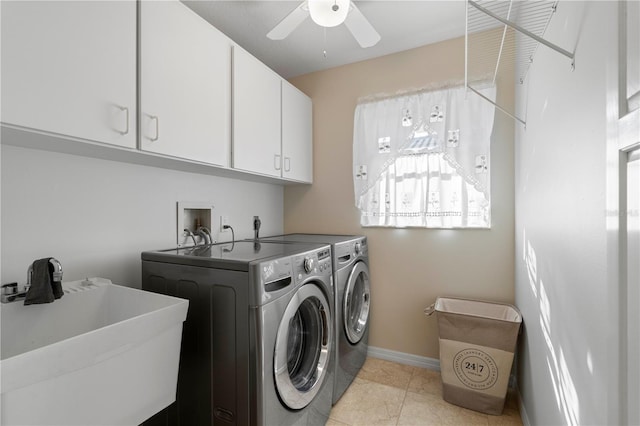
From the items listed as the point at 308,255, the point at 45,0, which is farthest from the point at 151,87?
the point at 308,255

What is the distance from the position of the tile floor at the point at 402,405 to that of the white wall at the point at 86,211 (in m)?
1.53

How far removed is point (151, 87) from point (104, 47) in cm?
20

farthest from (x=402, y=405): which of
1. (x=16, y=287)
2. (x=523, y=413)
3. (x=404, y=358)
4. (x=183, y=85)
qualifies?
(x=183, y=85)

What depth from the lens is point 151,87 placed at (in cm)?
123

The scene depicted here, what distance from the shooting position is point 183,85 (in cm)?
138

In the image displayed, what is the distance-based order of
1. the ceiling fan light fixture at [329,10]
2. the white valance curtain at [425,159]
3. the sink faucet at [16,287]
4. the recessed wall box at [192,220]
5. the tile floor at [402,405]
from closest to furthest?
the sink faucet at [16,287] < the ceiling fan light fixture at [329,10] < the tile floor at [402,405] < the recessed wall box at [192,220] < the white valance curtain at [425,159]

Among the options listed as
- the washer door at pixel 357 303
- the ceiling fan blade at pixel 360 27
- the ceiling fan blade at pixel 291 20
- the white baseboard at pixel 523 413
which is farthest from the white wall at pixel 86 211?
the white baseboard at pixel 523 413

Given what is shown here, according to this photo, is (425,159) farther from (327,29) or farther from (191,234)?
(191,234)

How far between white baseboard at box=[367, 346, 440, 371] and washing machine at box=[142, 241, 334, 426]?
1010 millimetres

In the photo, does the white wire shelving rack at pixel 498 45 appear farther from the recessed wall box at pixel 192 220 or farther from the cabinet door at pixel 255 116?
the recessed wall box at pixel 192 220

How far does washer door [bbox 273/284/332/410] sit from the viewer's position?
1.35 meters

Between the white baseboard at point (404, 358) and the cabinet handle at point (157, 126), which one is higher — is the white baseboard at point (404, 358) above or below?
below

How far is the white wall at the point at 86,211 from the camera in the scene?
1.11 metres

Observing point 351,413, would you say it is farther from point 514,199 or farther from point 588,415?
point 514,199
